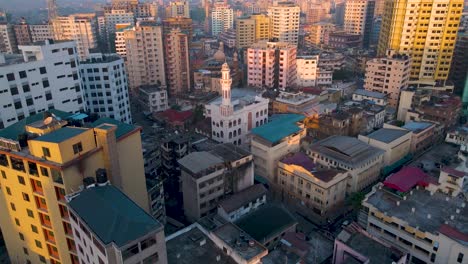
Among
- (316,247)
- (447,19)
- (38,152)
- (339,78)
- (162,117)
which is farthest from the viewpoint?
(339,78)

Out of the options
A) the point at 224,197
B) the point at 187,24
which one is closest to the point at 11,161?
the point at 224,197

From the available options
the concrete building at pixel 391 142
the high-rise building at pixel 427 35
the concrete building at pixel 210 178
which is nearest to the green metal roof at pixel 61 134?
the concrete building at pixel 210 178

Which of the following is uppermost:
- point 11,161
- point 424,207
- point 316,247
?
point 11,161

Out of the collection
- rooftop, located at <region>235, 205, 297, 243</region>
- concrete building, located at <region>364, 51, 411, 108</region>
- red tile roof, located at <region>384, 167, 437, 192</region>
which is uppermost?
concrete building, located at <region>364, 51, 411, 108</region>

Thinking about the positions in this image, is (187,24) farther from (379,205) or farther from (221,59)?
(379,205)

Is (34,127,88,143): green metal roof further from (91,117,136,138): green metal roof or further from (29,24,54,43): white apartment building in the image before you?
(29,24,54,43): white apartment building

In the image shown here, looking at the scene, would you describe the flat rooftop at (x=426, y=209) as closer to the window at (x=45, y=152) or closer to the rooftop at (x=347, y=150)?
the rooftop at (x=347, y=150)

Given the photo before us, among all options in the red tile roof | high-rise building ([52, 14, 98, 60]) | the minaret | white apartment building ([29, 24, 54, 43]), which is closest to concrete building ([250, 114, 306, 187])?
the minaret
